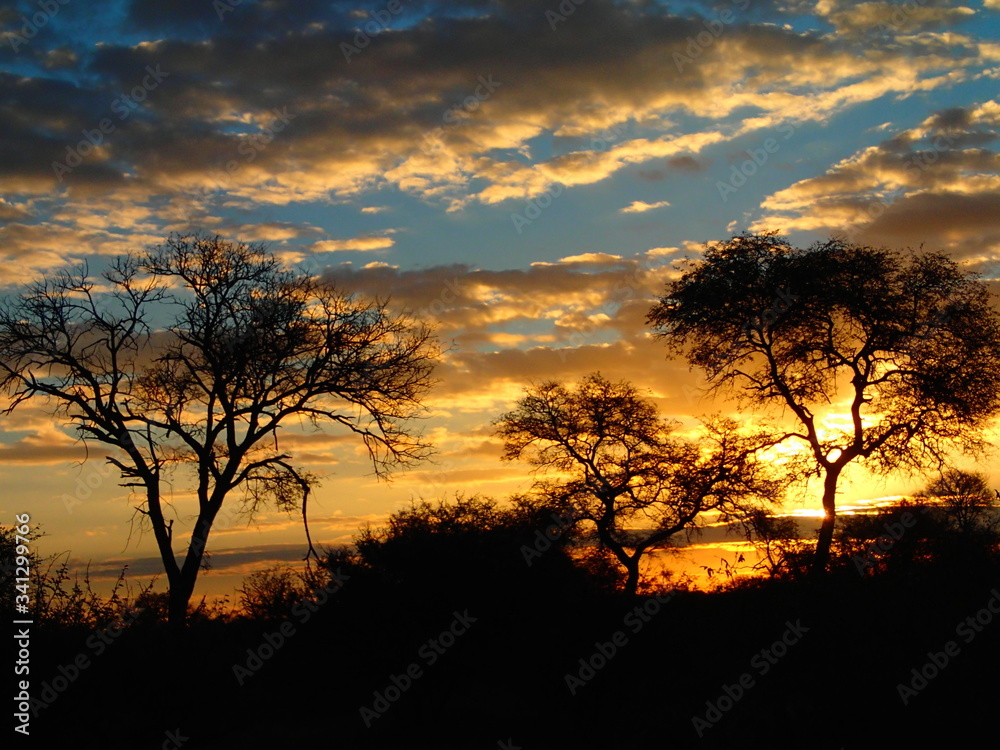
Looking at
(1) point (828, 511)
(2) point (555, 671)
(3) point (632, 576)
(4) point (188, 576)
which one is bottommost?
(2) point (555, 671)

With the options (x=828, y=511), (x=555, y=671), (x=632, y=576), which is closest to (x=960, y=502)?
(x=828, y=511)

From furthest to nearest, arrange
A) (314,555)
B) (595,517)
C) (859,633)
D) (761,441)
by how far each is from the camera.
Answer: (595,517), (761,441), (314,555), (859,633)

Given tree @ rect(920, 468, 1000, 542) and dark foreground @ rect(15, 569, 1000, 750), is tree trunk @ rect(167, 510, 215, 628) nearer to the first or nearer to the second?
dark foreground @ rect(15, 569, 1000, 750)

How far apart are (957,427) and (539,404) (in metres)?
17.2

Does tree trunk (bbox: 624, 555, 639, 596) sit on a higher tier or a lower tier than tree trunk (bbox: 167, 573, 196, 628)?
lower

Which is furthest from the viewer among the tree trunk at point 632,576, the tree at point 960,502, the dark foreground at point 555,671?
the tree trunk at point 632,576

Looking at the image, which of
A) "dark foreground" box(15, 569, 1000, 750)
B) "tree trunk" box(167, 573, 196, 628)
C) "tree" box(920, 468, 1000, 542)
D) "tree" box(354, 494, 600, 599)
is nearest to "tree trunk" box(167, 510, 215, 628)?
"tree trunk" box(167, 573, 196, 628)

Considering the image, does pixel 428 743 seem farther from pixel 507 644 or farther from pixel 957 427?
pixel 957 427

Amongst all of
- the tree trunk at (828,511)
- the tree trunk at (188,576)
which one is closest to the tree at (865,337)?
the tree trunk at (828,511)

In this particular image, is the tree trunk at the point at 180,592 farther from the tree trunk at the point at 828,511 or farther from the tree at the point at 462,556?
the tree trunk at the point at 828,511

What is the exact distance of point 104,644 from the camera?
54.4ft

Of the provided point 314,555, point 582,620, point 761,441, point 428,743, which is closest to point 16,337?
point 314,555

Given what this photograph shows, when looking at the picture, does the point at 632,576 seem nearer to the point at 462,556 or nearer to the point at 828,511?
the point at 828,511

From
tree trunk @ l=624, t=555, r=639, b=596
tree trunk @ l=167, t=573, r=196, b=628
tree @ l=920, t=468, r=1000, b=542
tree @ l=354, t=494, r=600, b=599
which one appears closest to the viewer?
tree @ l=354, t=494, r=600, b=599
